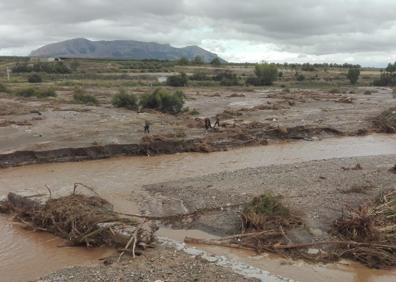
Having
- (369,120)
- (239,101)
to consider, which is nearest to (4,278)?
(369,120)

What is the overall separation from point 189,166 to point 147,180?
4296mm

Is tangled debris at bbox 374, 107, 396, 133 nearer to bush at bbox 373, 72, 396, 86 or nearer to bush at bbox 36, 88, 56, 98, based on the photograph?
bush at bbox 36, 88, 56, 98

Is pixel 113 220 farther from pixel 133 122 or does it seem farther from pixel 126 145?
pixel 133 122

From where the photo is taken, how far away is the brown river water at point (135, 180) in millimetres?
15062

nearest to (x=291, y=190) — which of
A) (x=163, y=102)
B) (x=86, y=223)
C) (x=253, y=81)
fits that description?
(x=86, y=223)

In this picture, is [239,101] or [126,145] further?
[239,101]

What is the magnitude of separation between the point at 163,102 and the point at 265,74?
61062 mm

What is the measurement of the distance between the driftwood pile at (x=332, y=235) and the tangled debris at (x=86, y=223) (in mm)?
1933

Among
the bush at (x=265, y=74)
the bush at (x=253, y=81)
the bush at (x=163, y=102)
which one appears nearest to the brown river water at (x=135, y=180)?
the bush at (x=163, y=102)

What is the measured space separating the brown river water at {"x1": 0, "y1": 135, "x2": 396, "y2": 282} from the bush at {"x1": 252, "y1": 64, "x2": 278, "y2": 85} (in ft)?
215

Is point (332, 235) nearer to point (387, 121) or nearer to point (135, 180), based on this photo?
point (135, 180)

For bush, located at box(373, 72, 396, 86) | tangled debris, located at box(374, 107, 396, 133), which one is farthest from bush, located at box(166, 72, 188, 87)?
bush, located at box(373, 72, 396, 86)

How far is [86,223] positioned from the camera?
17.4 meters

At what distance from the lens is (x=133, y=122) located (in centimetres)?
4134
